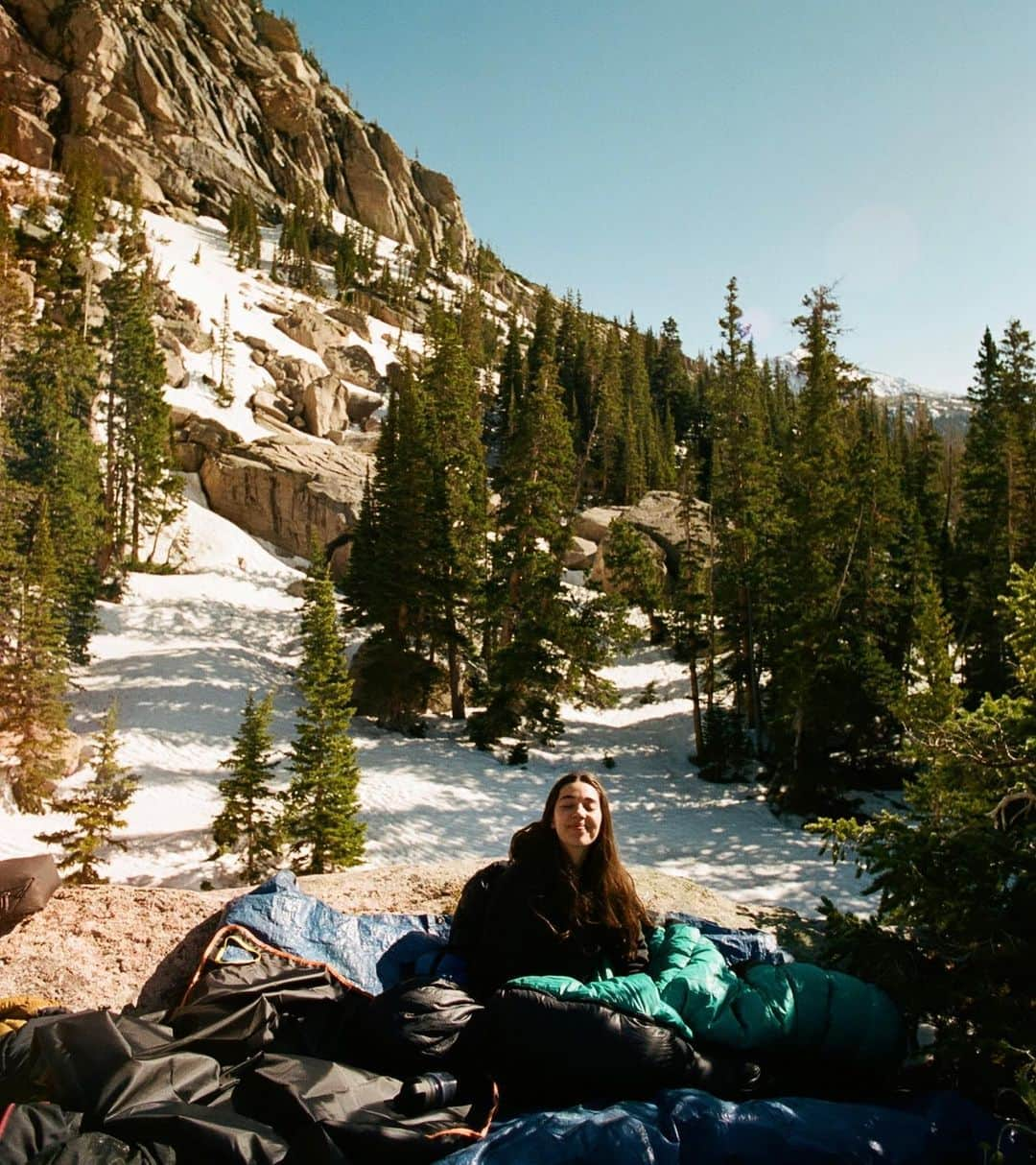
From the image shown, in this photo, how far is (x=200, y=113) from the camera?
94312 mm

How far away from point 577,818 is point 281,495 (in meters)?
44.0

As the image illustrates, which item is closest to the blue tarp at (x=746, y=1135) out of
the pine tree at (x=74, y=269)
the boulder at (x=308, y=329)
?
the pine tree at (x=74, y=269)

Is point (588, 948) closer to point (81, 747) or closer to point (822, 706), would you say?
point (822, 706)

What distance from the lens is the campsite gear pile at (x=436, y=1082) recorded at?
9.62ft

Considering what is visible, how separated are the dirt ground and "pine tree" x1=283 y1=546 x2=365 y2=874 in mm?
6923

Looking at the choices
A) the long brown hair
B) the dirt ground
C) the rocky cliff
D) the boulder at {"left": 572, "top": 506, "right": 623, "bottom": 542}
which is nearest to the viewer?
the long brown hair

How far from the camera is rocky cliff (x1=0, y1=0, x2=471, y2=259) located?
257 ft

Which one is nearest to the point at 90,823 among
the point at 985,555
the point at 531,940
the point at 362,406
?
the point at 531,940

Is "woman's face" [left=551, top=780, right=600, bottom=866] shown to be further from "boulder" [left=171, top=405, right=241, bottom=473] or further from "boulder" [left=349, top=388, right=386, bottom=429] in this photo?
"boulder" [left=349, top=388, right=386, bottom=429]

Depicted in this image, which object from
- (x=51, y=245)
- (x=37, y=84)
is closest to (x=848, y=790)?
(x=51, y=245)

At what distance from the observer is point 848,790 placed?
22.2 metres

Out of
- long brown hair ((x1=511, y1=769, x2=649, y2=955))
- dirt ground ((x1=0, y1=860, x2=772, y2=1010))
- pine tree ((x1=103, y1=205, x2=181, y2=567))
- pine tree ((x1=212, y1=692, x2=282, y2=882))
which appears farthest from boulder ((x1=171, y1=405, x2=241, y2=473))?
long brown hair ((x1=511, y1=769, x2=649, y2=955))

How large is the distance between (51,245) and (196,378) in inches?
485

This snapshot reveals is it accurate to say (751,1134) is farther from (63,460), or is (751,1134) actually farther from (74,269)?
(74,269)
